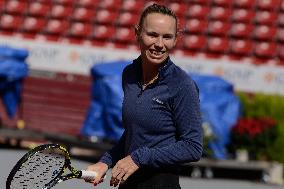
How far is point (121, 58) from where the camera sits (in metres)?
19.1

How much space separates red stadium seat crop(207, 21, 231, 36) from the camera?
66.5 ft

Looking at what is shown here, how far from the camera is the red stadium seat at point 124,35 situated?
20.0 meters

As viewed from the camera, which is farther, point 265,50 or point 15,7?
point 15,7

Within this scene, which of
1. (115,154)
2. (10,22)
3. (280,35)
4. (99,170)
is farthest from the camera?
(10,22)

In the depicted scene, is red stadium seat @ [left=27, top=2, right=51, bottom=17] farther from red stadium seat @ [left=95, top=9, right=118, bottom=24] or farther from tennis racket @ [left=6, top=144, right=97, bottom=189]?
tennis racket @ [left=6, top=144, right=97, bottom=189]

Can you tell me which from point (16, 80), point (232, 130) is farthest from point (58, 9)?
point (232, 130)

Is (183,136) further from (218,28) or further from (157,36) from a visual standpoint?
(218,28)

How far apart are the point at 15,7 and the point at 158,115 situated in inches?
657

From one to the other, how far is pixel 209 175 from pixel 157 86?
11.9 metres

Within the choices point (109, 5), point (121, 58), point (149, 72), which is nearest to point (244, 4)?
point (109, 5)

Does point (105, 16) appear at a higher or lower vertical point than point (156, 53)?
lower

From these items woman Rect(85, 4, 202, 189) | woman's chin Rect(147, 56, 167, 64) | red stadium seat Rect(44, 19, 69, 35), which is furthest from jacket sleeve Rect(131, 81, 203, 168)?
red stadium seat Rect(44, 19, 69, 35)

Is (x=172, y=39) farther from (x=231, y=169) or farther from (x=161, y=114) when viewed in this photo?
(x=231, y=169)

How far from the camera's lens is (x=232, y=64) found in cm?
1912
